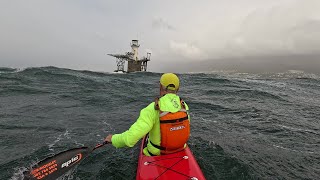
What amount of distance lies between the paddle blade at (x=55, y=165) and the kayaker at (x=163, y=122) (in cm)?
138

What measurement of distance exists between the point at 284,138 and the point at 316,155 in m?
2.21

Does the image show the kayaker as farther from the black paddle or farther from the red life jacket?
the black paddle

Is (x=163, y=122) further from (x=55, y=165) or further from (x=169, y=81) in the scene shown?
(x=55, y=165)

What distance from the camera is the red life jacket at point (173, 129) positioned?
6.21 m

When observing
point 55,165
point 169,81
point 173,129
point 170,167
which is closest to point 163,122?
point 173,129

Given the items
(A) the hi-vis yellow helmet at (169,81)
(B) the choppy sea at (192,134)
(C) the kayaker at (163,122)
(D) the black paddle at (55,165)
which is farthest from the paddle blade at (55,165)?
(A) the hi-vis yellow helmet at (169,81)

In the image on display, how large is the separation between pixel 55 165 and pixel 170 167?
10.1 feet

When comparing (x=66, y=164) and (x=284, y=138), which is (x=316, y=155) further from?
(x=66, y=164)

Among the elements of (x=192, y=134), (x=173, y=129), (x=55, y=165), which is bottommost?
(x=192, y=134)

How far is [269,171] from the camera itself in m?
9.45

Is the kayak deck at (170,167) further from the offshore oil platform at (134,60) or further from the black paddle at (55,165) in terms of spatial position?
the offshore oil platform at (134,60)

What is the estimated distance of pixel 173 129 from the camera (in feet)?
20.9

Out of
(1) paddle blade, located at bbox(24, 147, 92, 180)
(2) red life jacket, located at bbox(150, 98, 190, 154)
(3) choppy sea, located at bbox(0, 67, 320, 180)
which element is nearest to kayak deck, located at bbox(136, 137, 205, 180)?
(2) red life jacket, located at bbox(150, 98, 190, 154)

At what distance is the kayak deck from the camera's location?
612 centimetres
